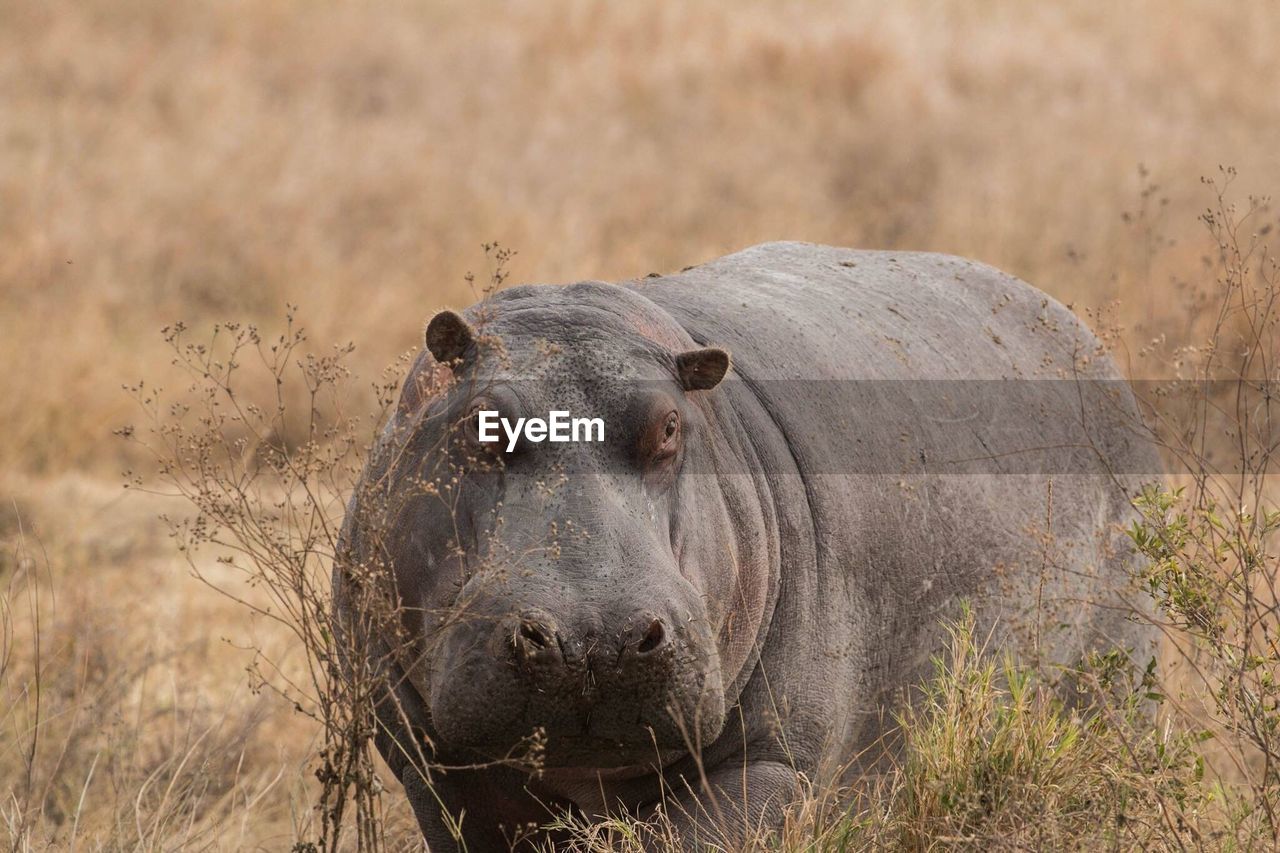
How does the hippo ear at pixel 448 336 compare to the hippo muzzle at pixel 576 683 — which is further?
the hippo ear at pixel 448 336

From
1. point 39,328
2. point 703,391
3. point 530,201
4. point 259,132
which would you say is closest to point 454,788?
point 703,391

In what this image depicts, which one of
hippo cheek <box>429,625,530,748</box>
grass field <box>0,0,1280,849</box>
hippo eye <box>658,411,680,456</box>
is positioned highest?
grass field <box>0,0,1280,849</box>

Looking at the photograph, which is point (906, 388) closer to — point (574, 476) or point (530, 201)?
point (574, 476)

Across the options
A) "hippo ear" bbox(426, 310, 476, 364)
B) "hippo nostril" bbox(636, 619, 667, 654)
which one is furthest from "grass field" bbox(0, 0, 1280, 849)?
"hippo nostril" bbox(636, 619, 667, 654)

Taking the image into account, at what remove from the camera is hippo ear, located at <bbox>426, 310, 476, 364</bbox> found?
4035 mm

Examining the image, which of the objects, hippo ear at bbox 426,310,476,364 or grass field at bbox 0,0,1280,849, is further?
grass field at bbox 0,0,1280,849

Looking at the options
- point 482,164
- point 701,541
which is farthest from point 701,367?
point 482,164

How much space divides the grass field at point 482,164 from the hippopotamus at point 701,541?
11.6 ft

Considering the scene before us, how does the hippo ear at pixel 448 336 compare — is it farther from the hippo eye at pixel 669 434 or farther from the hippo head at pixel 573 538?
the hippo eye at pixel 669 434

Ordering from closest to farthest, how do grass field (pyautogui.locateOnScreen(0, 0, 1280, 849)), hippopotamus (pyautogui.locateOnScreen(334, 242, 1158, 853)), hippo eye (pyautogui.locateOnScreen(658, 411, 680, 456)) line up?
hippopotamus (pyautogui.locateOnScreen(334, 242, 1158, 853)) → hippo eye (pyautogui.locateOnScreen(658, 411, 680, 456)) → grass field (pyautogui.locateOnScreen(0, 0, 1280, 849))

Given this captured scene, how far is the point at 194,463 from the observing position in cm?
418

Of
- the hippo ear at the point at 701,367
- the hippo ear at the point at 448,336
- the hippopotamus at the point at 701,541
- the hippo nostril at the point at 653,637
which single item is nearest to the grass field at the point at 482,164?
the hippopotamus at the point at 701,541

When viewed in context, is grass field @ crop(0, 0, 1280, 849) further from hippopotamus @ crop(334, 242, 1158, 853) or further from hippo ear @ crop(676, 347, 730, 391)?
hippo ear @ crop(676, 347, 730, 391)

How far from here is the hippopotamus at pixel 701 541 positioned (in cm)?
369
